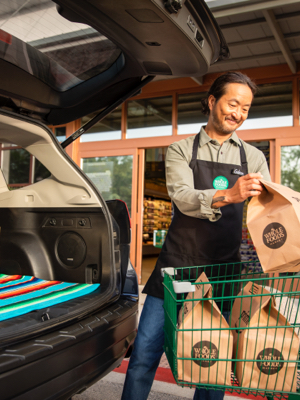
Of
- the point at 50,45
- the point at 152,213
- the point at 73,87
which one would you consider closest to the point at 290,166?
the point at 73,87

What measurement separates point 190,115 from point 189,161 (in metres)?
4.96

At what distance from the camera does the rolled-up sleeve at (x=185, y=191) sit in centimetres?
168

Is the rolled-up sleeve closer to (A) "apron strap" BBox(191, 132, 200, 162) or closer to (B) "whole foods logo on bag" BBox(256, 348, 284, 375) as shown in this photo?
(A) "apron strap" BBox(191, 132, 200, 162)

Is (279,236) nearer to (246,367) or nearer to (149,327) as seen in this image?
→ (246,367)

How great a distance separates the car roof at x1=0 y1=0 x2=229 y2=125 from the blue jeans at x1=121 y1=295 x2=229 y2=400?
1269mm

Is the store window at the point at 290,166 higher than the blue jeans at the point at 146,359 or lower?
higher

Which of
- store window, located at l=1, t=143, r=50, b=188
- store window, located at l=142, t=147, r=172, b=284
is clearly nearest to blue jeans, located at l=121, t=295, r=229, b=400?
store window, located at l=1, t=143, r=50, b=188

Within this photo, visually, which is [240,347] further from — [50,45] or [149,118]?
[149,118]

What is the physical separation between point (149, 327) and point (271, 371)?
29.4 inches

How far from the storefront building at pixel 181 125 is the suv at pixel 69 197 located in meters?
3.06

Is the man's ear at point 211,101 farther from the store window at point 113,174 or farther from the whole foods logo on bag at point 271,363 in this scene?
the store window at point 113,174

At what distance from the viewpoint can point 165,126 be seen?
6906mm

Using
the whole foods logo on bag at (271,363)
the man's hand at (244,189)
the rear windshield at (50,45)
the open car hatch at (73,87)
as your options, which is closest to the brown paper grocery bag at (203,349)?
→ the whole foods logo on bag at (271,363)

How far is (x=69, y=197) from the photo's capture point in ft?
7.28
